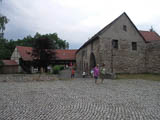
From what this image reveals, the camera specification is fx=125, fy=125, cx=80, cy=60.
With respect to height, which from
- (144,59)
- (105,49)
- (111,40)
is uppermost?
(111,40)

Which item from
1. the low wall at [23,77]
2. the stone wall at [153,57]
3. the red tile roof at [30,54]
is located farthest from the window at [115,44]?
the red tile roof at [30,54]

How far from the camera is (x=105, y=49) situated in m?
19.1

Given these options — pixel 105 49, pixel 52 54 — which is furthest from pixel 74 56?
pixel 105 49

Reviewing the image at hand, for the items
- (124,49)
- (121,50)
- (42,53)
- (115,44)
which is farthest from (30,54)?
(124,49)

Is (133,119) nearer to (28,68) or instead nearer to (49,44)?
(49,44)

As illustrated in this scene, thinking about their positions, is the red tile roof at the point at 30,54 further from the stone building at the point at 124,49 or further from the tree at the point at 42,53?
the stone building at the point at 124,49

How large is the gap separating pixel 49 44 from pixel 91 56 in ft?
28.3

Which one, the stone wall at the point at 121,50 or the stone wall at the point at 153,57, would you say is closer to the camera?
the stone wall at the point at 121,50

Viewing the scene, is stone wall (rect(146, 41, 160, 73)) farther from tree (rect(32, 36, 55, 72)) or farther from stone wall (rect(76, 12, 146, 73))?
tree (rect(32, 36, 55, 72))

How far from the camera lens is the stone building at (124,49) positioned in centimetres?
1917

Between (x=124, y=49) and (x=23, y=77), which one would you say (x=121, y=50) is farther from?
(x=23, y=77)

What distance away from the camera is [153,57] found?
20312 mm

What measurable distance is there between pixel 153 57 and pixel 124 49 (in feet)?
16.0

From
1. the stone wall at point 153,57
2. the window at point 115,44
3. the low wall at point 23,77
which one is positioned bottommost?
the low wall at point 23,77
